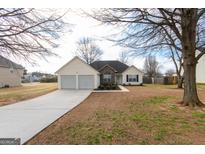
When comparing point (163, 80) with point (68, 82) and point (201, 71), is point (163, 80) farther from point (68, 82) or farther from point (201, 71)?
Answer: point (68, 82)

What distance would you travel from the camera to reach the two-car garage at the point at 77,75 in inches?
1061

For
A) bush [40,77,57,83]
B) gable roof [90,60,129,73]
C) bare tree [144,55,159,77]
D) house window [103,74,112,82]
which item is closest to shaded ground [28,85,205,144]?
house window [103,74,112,82]

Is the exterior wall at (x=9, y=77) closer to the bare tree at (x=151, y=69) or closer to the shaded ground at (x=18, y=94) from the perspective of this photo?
the shaded ground at (x=18, y=94)

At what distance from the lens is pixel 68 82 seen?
27094 millimetres

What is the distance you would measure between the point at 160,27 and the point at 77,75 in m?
16.7

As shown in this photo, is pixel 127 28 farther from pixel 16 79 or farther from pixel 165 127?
pixel 16 79

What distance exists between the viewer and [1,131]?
651 cm

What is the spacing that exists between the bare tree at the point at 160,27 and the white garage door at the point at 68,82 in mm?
16163

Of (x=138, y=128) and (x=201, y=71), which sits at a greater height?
(x=201, y=71)

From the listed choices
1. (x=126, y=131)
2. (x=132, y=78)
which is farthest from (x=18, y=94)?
(x=132, y=78)
